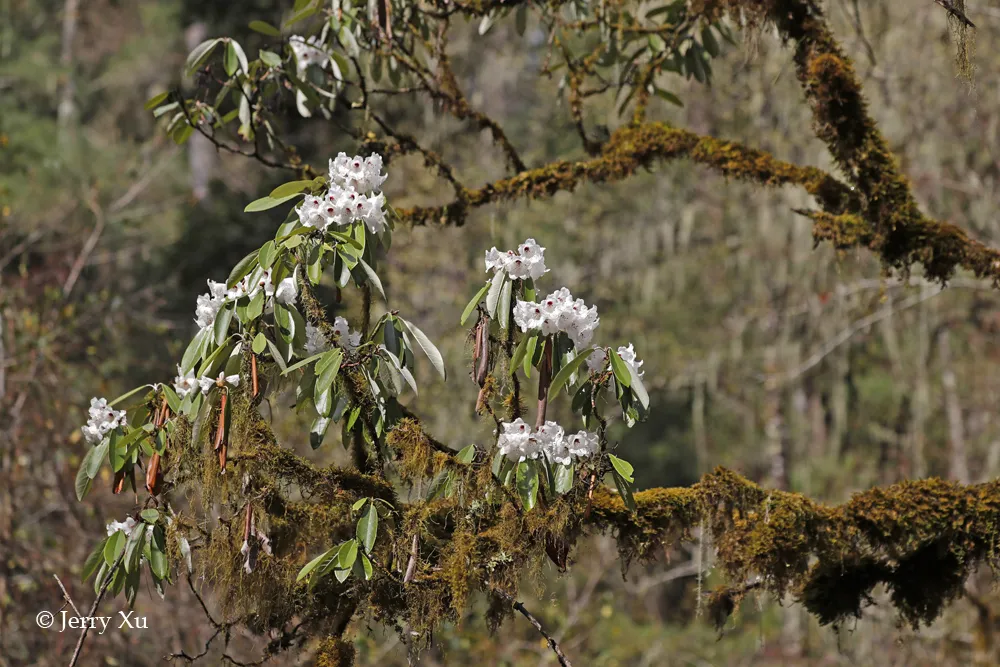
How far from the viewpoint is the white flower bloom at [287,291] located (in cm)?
230

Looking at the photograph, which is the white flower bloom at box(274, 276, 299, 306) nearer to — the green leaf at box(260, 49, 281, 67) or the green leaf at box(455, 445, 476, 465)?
the green leaf at box(455, 445, 476, 465)

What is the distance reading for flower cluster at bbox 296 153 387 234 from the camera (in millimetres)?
2281

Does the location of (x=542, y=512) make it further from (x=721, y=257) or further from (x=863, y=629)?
(x=721, y=257)

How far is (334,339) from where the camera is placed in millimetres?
2439

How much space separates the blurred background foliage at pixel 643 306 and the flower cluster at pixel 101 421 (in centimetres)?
311

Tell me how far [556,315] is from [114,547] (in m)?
1.11

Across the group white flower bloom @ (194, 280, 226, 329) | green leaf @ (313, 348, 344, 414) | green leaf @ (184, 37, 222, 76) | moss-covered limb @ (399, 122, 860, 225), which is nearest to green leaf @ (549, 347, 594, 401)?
green leaf @ (313, 348, 344, 414)

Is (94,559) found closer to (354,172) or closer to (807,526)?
(354,172)

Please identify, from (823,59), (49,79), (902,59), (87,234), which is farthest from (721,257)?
(49,79)

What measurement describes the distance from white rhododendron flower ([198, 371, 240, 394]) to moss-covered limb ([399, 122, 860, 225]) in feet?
4.23

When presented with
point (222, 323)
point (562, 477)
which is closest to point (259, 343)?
point (222, 323)

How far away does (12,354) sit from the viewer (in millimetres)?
5750

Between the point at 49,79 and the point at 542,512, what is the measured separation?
14.6 metres

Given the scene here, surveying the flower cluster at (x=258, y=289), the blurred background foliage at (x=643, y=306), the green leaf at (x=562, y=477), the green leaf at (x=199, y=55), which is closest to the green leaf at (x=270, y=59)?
the green leaf at (x=199, y=55)
